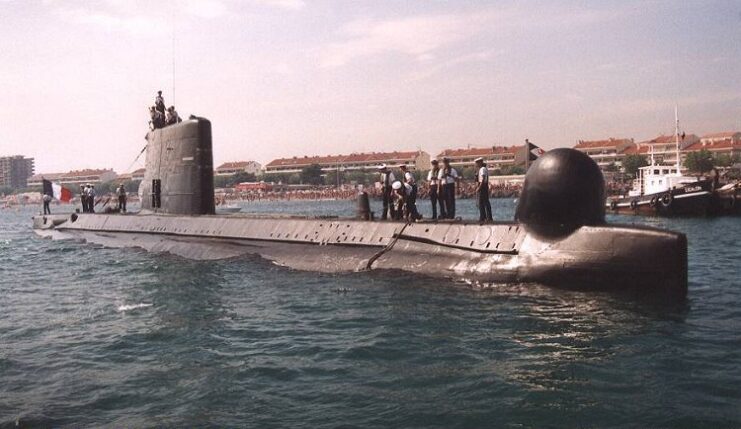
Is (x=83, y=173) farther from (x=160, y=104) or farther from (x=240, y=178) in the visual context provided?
(x=160, y=104)

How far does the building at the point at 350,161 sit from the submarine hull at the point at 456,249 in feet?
411

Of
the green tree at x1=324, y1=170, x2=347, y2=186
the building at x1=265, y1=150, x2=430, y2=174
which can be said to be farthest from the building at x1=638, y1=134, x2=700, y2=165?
the green tree at x1=324, y1=170, x2=347, y2=186

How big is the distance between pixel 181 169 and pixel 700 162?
82.6 metres

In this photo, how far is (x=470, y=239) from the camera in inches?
520

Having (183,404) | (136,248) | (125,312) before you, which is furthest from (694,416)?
(136,248)

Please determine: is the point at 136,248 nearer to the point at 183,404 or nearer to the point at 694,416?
the point at 183,404

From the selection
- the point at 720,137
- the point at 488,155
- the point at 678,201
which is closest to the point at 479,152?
the point at 488,155

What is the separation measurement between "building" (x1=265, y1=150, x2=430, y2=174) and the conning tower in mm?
121527

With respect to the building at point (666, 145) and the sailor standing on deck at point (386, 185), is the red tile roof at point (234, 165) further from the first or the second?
the sailor standing on deck at point (386, 185)

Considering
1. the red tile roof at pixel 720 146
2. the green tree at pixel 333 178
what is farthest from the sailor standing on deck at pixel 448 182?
the green tree at pixel 333 178

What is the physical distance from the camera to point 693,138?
127438 mm

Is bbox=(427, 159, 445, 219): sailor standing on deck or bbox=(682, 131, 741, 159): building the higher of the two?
bbox=(682, 131, 741, 159): building

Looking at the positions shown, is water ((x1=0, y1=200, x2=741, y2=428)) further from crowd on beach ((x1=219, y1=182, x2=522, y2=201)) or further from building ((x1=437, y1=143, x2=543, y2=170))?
building ((x1=437, y1=143, x2=543, y2=170))

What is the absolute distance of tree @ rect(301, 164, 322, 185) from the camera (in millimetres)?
145750
